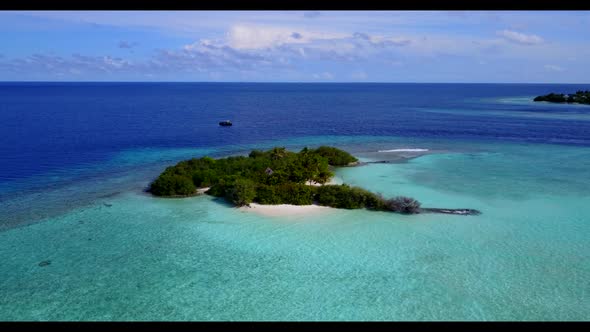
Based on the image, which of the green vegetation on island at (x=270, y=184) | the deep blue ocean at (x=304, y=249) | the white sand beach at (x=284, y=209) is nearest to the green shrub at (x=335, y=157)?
the deep blue ocean at (x=304, y=249)

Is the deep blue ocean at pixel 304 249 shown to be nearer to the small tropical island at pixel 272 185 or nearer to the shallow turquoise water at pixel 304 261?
the shallow turquoise water at pixel 304 261

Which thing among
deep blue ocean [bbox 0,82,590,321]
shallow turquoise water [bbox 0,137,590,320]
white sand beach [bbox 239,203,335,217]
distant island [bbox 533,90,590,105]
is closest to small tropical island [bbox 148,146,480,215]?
white sand beach [bbox 239,203,335,217]

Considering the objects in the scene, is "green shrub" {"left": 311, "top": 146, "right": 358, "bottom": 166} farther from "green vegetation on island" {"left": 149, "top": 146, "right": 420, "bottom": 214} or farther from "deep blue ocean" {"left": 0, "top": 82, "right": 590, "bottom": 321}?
"green vegetation on island" {"left": 149, "top": 146, "right": 420, "bottom": 214}

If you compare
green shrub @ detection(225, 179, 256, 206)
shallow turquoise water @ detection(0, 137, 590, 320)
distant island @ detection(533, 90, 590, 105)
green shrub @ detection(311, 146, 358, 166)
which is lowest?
shallow turquoise water @ detection(0, 137, 590, 320)

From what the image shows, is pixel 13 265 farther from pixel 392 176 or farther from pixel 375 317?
pixel 392 176

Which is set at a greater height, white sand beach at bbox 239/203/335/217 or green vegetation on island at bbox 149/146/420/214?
green vegetation on island at bbox 149/146/420/214

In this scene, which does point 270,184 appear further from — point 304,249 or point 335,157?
point 335,157

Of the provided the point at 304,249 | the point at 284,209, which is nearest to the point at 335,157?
the point at 284,209
